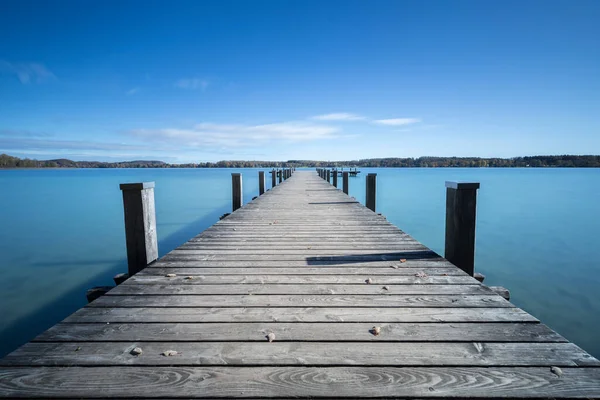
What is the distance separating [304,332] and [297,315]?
9.0 inches

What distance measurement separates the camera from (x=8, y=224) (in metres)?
15.2

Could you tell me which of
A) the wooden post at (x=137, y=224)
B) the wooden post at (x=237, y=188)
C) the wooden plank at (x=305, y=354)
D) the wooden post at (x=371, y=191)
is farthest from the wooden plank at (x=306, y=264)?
the wooden post at (x=371, y=191)

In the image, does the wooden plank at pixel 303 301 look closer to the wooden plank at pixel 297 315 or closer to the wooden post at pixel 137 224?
the wooden plank at pixel 297 315

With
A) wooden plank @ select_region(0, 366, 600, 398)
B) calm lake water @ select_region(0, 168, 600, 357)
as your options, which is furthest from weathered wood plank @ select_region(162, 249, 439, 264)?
calm lake water @ select_region(0, 168, 600, 357)

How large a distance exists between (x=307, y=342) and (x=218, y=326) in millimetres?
575

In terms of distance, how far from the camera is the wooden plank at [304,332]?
1843 mm

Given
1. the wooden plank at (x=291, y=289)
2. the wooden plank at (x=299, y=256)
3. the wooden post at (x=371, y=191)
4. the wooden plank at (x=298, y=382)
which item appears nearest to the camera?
the wooden plank at (x=298, y=382)

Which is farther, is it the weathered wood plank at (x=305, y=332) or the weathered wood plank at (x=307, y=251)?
the weathered wood plank at (x=307, y=251)

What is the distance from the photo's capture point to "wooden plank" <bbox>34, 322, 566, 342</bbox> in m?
1.84

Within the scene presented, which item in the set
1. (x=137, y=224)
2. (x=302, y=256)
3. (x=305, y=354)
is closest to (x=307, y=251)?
(x=302, y=256)

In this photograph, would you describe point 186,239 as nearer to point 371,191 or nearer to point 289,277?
point 371,191

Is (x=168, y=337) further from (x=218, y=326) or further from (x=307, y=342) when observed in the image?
(x=307, y=342)

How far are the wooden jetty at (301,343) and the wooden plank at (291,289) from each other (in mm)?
15

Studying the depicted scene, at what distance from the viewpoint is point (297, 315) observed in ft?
7.03
